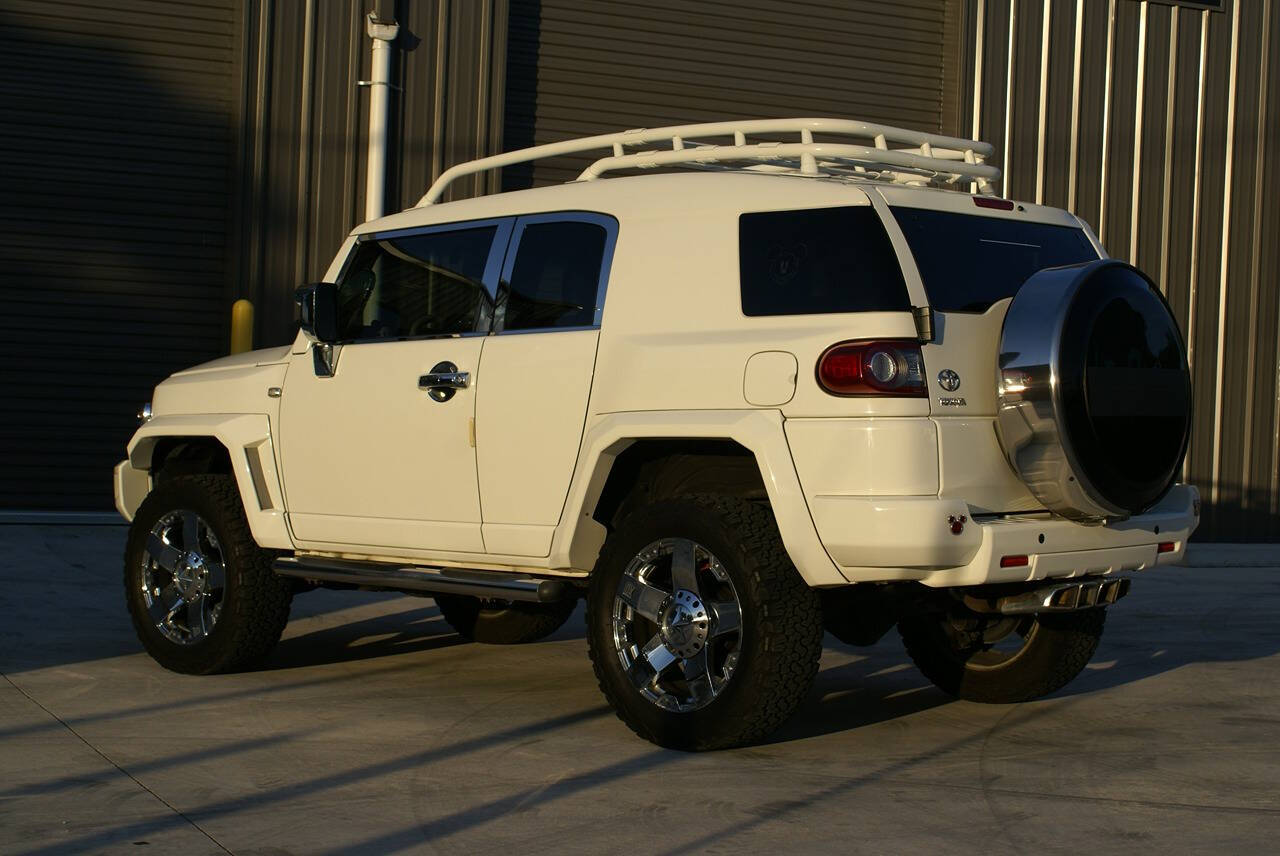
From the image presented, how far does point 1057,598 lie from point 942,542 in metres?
0.73

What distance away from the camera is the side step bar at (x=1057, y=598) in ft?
18.3

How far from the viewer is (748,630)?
5320mm

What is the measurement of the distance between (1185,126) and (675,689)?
1264 centimetres

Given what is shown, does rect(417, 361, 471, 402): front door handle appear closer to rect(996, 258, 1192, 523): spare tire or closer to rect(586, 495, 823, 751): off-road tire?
rect(586, 495, 823, 751): off-road tire

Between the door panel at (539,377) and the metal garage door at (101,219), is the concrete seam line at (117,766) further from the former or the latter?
the metal garage door at (101,219)

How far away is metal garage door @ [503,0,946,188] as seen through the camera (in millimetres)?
14516

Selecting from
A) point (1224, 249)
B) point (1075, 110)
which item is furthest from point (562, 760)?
point (1224, 249)

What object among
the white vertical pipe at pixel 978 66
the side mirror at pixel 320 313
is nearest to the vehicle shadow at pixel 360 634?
the side mirror at pixel 320 313

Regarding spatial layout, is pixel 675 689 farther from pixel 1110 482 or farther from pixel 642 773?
pixel 1110 482

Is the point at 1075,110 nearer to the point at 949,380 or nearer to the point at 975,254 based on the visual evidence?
the point at 975,254

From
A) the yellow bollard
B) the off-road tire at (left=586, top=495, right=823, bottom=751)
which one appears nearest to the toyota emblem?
the off-road tire at (left=586, top=495, right=823, bottom=751)

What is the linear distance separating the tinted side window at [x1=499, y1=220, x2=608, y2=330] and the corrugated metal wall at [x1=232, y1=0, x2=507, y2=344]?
25.0ft

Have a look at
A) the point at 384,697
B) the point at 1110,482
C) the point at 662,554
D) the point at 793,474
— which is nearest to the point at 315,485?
the point at 384,697

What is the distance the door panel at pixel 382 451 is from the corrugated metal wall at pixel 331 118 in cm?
673
